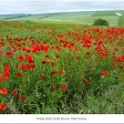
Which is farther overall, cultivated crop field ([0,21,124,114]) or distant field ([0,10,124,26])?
distant field ([0,10,124,26])

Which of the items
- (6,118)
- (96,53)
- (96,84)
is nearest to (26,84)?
(6,118)

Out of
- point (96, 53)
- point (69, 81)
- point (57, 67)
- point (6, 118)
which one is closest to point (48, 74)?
point (57, 67)

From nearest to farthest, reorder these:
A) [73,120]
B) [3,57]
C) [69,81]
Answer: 1. [73,120]
2. [69,81]
3. [3,57]

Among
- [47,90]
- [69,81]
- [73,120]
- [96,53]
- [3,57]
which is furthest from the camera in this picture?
[96,53]

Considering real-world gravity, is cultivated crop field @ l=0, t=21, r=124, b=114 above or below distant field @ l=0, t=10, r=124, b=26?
above

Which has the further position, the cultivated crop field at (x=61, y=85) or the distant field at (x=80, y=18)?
the distant field at (x=80, y=18)

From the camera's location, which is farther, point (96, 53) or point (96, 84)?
point (96, 53)

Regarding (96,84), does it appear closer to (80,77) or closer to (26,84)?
(80,77)

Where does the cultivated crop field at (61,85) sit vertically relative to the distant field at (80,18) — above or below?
above

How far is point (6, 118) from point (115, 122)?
1.35 metres

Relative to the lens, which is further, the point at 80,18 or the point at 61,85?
the point at 80,18

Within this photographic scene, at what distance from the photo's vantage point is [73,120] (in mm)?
3576

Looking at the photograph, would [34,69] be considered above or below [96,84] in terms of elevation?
above

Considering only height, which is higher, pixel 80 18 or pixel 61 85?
pixel 61 85
